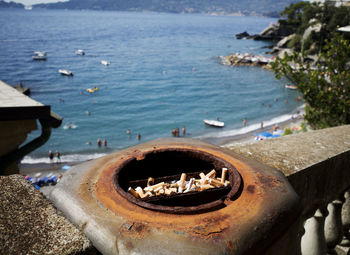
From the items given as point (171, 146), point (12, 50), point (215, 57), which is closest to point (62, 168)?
point (171, 146)

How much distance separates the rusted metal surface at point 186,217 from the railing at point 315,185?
0.58 meters

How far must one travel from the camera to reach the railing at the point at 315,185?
2.53m

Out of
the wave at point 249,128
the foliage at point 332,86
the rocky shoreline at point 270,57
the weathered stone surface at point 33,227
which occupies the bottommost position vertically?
the wave at point 249,128

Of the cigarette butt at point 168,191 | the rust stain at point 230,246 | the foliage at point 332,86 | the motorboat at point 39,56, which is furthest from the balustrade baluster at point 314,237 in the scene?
the motorboat at point 39,56

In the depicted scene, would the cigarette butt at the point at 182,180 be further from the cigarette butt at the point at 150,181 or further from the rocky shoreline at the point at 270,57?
the rocky shoreline at the point at 270,57

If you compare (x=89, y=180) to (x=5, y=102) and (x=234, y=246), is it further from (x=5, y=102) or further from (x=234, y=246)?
(x=5, y=102)

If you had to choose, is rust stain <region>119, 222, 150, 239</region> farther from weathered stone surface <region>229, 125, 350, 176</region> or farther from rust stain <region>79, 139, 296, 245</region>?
weathered stone surface <region>229, 125, 350, 176</region>

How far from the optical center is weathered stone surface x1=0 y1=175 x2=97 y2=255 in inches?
48.2

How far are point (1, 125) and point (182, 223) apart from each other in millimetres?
4800

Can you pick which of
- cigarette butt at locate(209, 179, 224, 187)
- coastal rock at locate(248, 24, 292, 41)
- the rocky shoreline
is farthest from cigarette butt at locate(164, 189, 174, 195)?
coastal rock at locate(248, 24, 292, 41)

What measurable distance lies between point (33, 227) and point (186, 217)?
0.75m

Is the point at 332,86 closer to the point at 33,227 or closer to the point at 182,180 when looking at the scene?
the point at 182,180

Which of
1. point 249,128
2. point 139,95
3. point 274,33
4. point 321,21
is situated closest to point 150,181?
point 249,128

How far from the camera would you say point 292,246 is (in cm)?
238
